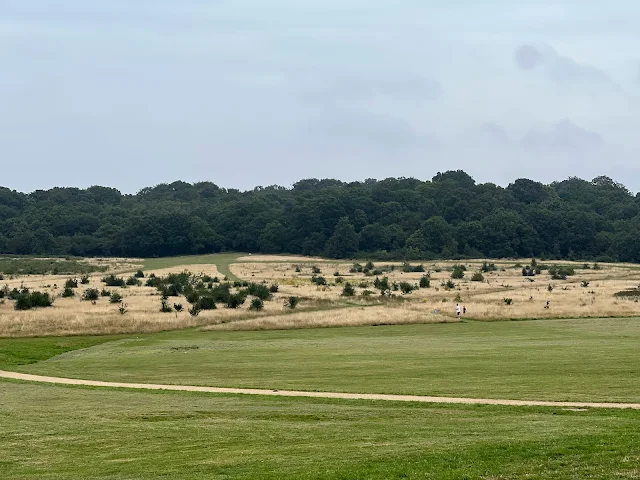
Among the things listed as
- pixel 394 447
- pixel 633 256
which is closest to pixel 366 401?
pixel 394 447

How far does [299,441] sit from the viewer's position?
863 inches

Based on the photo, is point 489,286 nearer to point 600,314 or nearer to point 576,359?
point 600,314

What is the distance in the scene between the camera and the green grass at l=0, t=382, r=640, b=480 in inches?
702

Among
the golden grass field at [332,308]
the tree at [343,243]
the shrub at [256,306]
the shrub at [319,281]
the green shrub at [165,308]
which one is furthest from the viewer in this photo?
the tree at [343,243]

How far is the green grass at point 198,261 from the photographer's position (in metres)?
136

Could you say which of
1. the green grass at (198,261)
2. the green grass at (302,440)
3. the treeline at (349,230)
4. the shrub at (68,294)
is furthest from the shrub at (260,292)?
the treeline at (349,230)

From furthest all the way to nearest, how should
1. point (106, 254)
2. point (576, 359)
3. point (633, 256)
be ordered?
point (106, 254)
point (633, 256)
point (576, 359)

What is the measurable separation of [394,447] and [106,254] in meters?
158

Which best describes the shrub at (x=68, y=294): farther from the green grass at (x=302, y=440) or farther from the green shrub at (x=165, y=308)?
the green grass at (x=302, y=440)

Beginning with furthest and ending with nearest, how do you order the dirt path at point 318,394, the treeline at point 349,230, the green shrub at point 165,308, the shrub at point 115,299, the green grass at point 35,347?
1. the treeline at point 349,230
2. the shrub at point 115,299
3. the green shrub at point 165,308
4. the green grass at point 35,347
5. the dirt path at point 318,394

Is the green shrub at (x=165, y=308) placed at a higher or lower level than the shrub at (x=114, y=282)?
lower

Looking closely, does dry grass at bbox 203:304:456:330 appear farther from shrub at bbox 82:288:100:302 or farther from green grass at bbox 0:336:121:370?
shrub at bbox 82:288:100:302

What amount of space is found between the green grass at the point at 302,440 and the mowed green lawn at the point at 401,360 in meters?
4.59

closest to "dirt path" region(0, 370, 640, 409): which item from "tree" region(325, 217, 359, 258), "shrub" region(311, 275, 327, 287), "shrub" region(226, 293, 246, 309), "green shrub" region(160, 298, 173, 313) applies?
"green shrub" region(160, 298, 173, 313)
